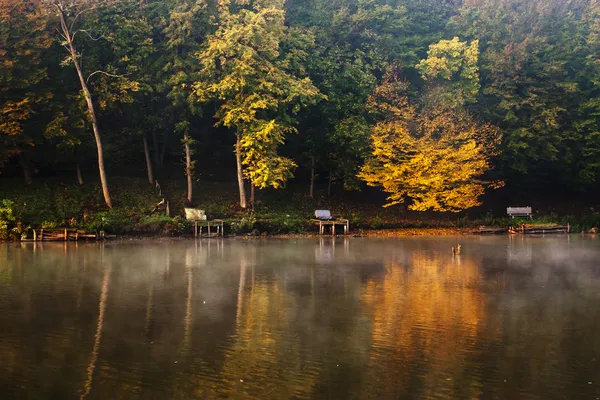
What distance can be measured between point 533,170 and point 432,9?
47.4 ft

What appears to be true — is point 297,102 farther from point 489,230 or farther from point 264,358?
point 264,358

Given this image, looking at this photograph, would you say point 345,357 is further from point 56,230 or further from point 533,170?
point 533,170

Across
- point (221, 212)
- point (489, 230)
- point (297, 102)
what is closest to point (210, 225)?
point (221, 212)

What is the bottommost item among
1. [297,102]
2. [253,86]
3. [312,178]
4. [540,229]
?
[540,229]

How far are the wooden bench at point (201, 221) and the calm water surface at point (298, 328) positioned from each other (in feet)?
33.8

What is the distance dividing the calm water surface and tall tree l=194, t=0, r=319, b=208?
1446 centimetres

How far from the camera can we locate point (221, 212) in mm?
38312

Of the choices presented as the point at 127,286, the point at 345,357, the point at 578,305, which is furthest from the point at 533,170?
the point at 345,357

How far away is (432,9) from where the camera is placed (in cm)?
4988

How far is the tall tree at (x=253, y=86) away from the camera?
37.5 metres

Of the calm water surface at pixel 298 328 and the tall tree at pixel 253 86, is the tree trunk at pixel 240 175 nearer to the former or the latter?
the tall tree at pixel 253 86

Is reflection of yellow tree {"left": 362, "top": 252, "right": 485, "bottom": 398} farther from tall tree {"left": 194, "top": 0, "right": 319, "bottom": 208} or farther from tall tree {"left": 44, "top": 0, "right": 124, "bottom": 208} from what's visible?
tall tree {"left": 44, "top": 0, "right": 124, "bottom": 208}

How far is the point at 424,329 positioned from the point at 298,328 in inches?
101

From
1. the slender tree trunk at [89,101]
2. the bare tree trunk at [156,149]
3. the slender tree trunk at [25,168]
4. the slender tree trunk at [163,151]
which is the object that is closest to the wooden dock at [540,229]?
the slender tree trunk at [163,151]
